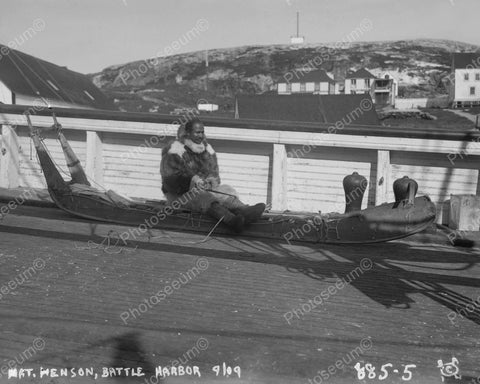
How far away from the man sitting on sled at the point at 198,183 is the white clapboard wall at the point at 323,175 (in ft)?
8.27

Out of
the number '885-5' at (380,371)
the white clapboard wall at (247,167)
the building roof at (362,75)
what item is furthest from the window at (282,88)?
the number '885-5' at (380,371)

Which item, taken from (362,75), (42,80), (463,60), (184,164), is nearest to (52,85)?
(42,80)

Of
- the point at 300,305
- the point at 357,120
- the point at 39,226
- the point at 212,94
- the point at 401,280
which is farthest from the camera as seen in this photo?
the point at 212,94

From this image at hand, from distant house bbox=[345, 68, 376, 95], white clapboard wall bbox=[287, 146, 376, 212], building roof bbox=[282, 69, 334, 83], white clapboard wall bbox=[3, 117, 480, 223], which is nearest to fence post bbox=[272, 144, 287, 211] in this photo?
white clapboard wall bbox=[3, 117, 480, 223]

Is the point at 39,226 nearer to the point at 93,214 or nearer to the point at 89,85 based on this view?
the point at 93,214

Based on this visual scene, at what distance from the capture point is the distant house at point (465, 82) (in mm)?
96438

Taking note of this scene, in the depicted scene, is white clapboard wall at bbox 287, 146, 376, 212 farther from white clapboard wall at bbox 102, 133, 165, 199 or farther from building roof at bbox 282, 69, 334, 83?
building roof at bbox 282, 69, 334, 83

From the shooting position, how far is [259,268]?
6906 mm

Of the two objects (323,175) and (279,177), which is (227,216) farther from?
(323,175)

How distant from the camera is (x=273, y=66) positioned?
162625 millimetres

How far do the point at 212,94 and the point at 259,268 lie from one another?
13104 cm

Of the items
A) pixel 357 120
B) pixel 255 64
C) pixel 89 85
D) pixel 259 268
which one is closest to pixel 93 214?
pixel 259 268

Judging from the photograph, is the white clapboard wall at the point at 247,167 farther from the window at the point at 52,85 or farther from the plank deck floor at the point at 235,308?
the window at the point at 52,85

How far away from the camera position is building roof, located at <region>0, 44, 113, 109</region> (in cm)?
3888
